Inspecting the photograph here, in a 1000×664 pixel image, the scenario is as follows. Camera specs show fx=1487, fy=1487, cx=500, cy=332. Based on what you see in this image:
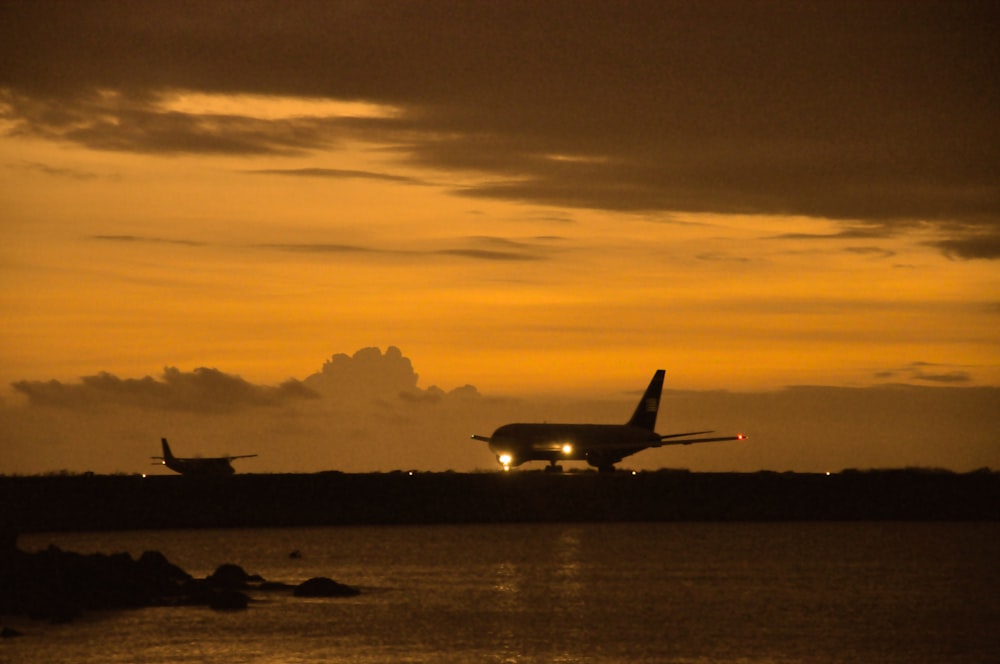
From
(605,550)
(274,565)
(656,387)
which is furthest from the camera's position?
(656,387)

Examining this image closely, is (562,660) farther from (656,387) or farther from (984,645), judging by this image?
(656,387)

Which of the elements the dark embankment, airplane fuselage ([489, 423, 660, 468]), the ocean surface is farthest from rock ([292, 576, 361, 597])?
airplane fuselage ([489, 423, 660, 468])

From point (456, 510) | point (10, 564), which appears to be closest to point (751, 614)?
point (10, 564)

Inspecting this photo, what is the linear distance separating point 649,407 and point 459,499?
3056cm

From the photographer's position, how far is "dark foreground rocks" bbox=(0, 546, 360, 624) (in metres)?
62.3

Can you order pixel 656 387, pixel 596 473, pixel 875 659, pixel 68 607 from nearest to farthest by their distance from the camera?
1. pixel 875 659
2. pixel 68 607
3. pixel 596 473
4. pixel 656 387

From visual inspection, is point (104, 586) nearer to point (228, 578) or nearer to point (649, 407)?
point (228, 578)

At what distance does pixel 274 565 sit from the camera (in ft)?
274

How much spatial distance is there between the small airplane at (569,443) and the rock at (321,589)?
63909 mm

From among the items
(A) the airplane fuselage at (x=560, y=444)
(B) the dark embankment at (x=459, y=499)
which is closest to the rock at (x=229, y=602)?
(B) the dark embankment at (x=459, y=499)

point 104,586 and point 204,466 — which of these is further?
point 204,466

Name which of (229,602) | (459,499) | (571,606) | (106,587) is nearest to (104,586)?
(106,587)

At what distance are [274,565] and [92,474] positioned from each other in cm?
5103

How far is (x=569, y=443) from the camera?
133 meters
